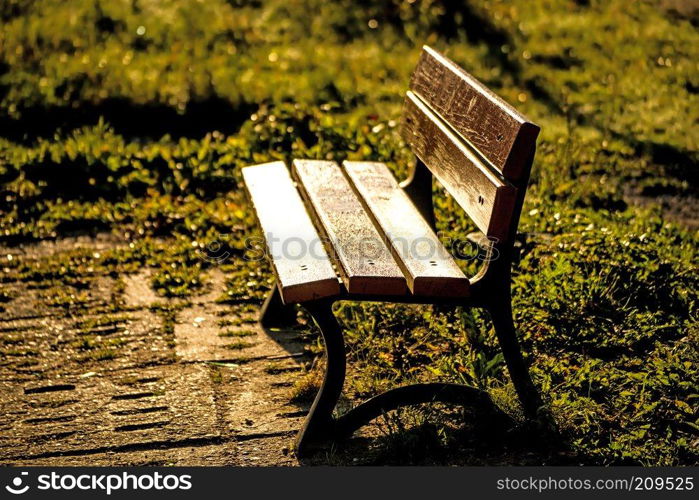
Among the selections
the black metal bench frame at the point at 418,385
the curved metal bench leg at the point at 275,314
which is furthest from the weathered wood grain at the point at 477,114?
the curved metal bench leg at the point at 275,314

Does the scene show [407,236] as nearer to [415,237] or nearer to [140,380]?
[415,237]

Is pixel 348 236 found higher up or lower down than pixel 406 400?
higher up

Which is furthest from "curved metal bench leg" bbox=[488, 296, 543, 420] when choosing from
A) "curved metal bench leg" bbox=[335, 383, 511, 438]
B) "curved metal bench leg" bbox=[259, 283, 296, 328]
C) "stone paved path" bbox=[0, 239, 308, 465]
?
"curved metal bench leg" bbox=[259, 283, 296, 328]

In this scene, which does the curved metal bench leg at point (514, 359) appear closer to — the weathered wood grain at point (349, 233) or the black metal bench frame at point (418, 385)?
the black metal bench frame at point (418, 385)

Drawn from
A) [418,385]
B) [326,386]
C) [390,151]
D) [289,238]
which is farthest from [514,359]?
[390,151]

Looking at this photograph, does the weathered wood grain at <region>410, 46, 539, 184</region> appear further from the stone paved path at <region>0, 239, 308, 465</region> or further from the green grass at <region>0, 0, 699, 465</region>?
the stone paved path at <region>0, 239, 308, 465</region>

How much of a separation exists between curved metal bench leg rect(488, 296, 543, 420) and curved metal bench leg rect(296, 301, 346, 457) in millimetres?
548

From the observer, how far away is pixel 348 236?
343 centimetres

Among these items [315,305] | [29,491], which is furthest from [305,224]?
[29,491]

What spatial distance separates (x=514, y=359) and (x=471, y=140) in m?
0.79

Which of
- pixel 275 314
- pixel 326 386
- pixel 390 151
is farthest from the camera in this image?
pixel 390 151

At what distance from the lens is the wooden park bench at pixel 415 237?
121 inches

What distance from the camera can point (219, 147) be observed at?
595 cm

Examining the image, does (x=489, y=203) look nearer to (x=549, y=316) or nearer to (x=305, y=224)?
(x=305, y=224)
